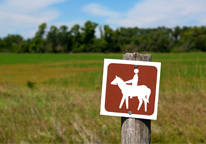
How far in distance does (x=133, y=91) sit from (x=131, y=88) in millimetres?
20

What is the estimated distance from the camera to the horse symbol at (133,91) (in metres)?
1.03

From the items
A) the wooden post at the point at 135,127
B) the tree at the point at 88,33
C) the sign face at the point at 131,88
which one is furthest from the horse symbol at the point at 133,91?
the tree at the point at 88,33

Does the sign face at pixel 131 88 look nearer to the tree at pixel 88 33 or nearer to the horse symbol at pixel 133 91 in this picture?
the horse symbol at pixel 133 91

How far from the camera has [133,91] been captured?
1.04m

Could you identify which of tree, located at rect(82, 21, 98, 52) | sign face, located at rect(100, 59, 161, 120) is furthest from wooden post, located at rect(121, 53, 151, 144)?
tree, located at rect(82, 21, 98, 52)

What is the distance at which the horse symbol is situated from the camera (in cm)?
103

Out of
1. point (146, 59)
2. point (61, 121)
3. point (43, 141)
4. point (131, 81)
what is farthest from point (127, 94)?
point (61, 121)

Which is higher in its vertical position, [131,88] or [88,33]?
[88,33]

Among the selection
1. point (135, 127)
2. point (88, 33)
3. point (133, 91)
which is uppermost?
point (88, 33)

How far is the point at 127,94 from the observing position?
1.05 metres

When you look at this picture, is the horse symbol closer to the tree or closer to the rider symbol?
the rider symbol

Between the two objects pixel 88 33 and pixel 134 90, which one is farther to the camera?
pixel 88 33

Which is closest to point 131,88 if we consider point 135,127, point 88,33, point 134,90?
point 134,90

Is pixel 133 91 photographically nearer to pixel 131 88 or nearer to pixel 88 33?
pixel 131 88
